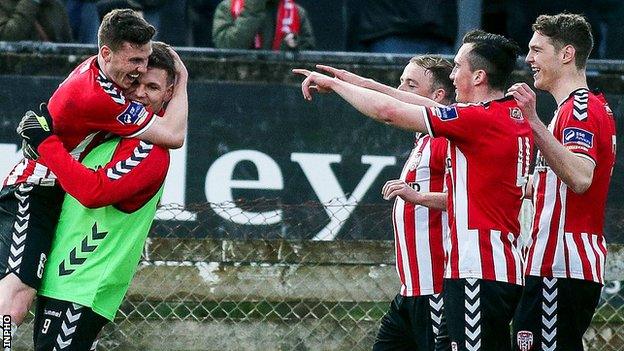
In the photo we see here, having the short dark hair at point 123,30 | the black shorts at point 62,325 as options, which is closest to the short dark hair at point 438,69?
the short dark hair at point 123,30

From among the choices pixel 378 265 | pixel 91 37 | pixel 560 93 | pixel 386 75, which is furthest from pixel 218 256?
pixel 560 93

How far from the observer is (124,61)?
622 centimetres

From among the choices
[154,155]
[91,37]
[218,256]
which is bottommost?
[218,256]

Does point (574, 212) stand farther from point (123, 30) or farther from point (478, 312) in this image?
point (123, 30)

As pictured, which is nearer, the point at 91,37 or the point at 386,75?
the point at 386,75

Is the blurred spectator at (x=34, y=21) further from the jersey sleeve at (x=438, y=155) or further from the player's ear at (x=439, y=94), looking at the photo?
the jersey sleeve at (x=438, y=155)

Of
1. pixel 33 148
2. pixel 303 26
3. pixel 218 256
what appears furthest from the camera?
pixel 303 26

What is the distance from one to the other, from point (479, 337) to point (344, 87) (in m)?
1.32

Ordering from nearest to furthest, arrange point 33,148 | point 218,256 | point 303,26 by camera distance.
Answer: point 33,148
point 218,256
point 303,26

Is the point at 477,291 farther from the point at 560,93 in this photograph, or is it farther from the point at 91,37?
the point at 91,37

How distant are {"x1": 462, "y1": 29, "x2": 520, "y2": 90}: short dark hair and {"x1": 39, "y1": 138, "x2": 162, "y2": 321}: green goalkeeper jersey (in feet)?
5.79

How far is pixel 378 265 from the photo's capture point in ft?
30.6

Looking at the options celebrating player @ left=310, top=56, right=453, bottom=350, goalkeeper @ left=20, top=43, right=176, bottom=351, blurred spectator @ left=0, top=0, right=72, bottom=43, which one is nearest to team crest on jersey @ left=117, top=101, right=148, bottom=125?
goalkeeper @ left=20, top=43, right=176, bottom=351

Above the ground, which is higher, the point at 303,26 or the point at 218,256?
the point at 303,26
